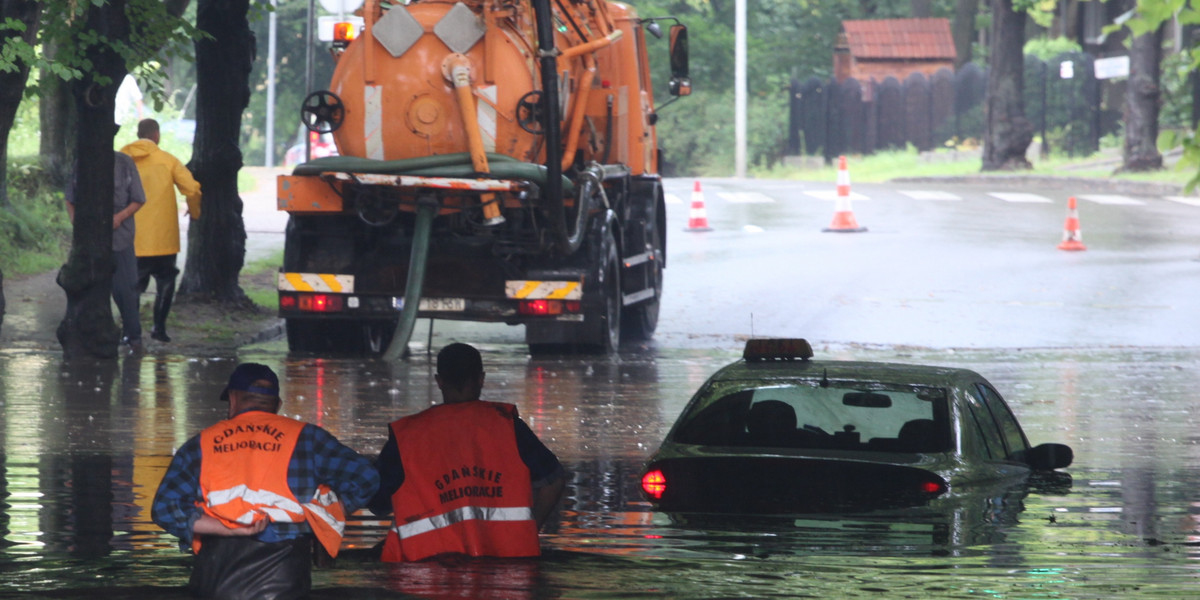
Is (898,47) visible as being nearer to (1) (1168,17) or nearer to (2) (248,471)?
(1) (1168,17)

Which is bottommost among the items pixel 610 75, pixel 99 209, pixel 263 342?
pixel 263 342

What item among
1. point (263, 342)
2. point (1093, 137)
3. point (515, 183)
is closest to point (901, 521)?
point (515, 183)

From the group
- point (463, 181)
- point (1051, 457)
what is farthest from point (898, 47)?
point (1051, 457)

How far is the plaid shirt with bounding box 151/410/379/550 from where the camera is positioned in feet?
16.7

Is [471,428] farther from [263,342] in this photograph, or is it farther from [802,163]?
[802,163]

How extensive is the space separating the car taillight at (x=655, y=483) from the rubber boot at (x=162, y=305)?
928cm

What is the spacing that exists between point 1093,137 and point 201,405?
37648mm

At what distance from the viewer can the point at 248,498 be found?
5.07 meters

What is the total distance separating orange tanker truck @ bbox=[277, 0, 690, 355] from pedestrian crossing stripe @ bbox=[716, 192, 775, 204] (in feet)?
61.3

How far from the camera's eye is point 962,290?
2117cm

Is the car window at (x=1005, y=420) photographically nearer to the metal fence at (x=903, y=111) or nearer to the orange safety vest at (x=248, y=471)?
the orange safety vest at (x=248, y=471)

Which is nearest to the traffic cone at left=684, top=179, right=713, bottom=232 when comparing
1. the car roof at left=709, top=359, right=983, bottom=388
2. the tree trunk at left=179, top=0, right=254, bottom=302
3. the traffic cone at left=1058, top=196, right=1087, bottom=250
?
the traffic cone at left=1058, top=196, right=1087, bottom=250

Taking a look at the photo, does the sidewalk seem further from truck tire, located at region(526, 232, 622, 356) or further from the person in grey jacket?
truck tire, located at region(526, 232, 622, 356)

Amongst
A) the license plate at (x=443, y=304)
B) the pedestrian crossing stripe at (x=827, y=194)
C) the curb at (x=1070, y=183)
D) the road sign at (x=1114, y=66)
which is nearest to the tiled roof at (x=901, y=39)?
the curb at (x=1070, y=183)
